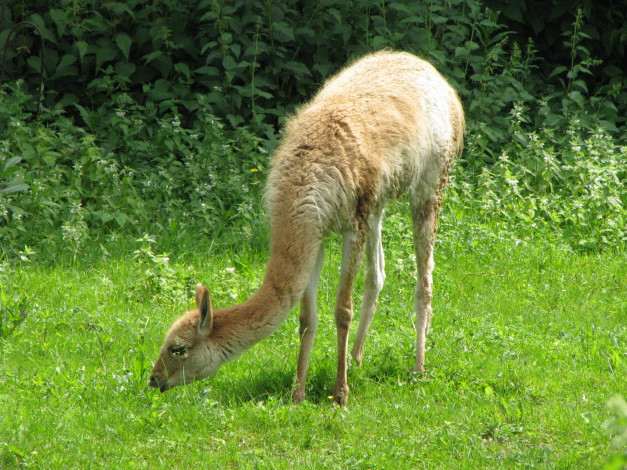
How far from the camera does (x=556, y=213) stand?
8500mm

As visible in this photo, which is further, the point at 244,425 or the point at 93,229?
the point at 93,229

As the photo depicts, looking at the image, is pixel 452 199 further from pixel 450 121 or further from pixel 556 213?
A: pixel 450 121

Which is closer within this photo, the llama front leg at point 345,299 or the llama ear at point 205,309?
the llama ear at point 205,309

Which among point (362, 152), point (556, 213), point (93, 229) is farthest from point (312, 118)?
point (556, 213)

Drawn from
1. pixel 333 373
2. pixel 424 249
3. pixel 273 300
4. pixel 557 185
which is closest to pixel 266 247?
pixel 424 249

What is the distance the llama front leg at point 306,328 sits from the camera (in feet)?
17.3

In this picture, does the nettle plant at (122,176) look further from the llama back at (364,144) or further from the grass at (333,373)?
the llama back at (364,144)

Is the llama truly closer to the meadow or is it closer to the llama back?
the llama back

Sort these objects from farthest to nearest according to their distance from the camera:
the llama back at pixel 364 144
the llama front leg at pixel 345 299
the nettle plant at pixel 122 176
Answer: the nettle plant at pixel 122 176, the llama front leg at pixel 345 299, the llama back at pixel 364 144

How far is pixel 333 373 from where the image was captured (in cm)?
566

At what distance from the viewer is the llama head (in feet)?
15.8

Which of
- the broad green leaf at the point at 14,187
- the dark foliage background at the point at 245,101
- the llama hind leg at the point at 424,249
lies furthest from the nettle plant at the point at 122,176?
the llama hind leg at the point at 424,249

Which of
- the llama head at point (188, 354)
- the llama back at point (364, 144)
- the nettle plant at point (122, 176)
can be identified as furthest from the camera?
the nettle plant at point (122, 176)

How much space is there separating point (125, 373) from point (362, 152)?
81.1 inches
